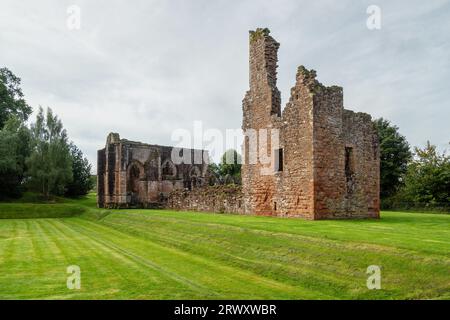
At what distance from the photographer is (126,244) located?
14.9 meters

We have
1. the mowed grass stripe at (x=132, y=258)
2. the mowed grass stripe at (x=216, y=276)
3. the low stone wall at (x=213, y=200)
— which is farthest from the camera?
the low stone wall at (x=213, y=200)

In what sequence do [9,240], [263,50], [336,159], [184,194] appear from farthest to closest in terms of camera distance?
[184,194]
[263,50]
[336,159]
[9,240]

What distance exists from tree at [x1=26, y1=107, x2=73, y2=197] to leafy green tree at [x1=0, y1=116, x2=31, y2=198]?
1.23 m

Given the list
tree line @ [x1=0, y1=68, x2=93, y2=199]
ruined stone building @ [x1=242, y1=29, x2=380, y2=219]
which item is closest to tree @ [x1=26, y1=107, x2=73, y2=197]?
tree line @ [x1=0, y1=68, x2=93, y2=199]

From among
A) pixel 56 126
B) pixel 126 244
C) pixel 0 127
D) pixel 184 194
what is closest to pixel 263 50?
pixel 126 244

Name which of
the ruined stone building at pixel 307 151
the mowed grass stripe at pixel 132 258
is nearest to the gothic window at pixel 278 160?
the ruined stone building at pixel 307 151

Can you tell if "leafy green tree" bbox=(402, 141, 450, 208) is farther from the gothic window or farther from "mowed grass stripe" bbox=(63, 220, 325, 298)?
"mowed grass stripe" bbox=(63, 220, 325, 298)

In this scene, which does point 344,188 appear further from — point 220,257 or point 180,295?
point 180,295

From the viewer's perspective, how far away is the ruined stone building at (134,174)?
37.2m

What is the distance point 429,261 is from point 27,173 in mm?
42164

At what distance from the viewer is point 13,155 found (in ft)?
124

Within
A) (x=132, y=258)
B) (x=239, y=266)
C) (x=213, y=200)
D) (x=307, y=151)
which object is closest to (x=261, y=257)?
(x=239, y=266)

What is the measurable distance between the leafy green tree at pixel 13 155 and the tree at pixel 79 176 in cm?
673

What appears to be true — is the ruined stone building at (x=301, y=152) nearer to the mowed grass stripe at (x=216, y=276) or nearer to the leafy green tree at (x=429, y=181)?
the mowed grass stripe at (x=216, y=276)
